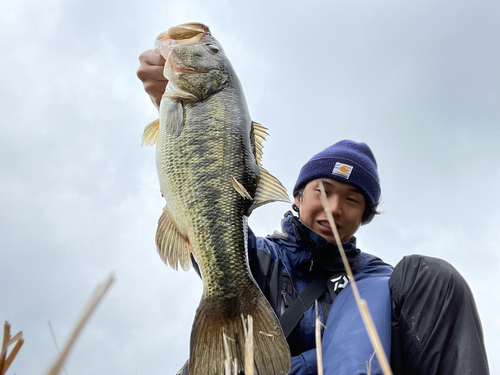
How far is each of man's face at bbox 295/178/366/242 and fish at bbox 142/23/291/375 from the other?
1.46 meters

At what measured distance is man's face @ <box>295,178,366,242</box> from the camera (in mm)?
4422

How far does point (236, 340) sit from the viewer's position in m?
2.36

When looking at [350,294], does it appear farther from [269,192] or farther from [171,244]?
[171,244]

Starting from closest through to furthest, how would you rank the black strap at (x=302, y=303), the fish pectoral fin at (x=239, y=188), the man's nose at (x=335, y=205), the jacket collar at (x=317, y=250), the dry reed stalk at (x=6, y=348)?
the dry reed stalk at (x=6, y=348)
the fish pectoral fin at (x=239, y=188)
the black strap at (x=302, y=303)
the jacket collar at (x=317, y=250)
the man's nose at (x=335, y=205)

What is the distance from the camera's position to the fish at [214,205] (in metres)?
2.38

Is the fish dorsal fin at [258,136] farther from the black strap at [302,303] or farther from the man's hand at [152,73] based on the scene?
the black strap at [302,303]

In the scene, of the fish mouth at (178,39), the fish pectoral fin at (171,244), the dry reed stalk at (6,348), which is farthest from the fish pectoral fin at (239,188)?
the dry reed stalk at (6,348)

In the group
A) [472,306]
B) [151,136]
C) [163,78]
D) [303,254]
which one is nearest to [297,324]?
[303,254]

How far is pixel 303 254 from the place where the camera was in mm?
4105

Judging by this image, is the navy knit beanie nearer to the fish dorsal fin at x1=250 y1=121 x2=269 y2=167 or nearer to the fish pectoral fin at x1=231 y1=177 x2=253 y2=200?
the fish dorsal fin at x1=250 y1=121 x2=269 y2=167

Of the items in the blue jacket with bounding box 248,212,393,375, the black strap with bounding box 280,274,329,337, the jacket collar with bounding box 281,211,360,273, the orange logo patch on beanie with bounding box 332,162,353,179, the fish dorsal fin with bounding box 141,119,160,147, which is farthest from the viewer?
the orange logo patch on beanie with bounding box 332,162,353,179

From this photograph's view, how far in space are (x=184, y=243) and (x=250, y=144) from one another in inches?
34.9

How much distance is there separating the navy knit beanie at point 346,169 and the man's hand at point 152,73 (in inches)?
81.2

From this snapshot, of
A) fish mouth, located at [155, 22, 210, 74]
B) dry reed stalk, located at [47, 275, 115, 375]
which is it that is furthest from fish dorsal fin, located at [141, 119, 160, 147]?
dry reed stalk, located at [47, 275, 115, 375]
